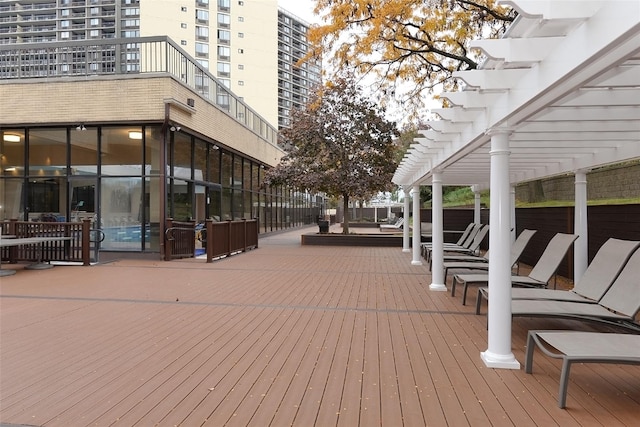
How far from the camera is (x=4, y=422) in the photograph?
8.97ft

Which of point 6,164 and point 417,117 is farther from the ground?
point 417,117

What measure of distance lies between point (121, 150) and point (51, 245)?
10.8ft

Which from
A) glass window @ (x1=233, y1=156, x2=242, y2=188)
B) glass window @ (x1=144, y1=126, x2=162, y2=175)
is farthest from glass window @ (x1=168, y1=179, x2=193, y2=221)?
glass window @ (x1=233, y1=156, x2=242, y2=188)

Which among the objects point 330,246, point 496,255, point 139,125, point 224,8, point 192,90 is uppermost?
point 224,8

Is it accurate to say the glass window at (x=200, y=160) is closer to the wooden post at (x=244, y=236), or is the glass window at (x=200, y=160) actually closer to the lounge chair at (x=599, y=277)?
the wooden post at (x=244, y=236)

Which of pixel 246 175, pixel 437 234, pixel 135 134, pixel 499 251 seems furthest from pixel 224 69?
pixel 499 251

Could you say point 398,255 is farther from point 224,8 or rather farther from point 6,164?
point 224,8

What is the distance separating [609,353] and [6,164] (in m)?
15.2

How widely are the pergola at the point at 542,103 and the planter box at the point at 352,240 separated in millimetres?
10011

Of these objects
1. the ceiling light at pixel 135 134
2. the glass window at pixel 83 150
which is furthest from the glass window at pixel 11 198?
the ceiling light at pixel 135 134

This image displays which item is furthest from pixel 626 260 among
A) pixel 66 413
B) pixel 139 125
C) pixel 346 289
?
pixel 139 125

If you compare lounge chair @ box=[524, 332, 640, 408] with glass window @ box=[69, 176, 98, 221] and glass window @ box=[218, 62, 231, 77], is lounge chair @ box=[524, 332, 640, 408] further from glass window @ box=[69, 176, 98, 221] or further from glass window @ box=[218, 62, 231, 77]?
glass window @ box=[218, 62, 231, 77]

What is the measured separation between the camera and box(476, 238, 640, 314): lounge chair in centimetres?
446

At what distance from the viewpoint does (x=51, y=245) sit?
10227mm
